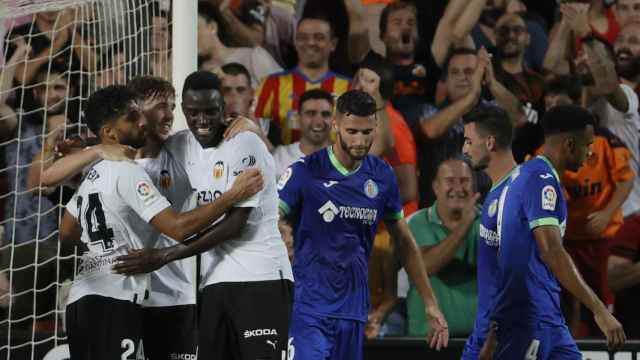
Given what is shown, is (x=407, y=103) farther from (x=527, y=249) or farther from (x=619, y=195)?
(x=527, y=249)

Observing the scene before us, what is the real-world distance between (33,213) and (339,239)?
121 inches

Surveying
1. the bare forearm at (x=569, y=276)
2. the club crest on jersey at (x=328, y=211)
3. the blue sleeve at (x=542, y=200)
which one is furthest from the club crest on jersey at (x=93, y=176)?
the bare forearm at (x=569, y=276)

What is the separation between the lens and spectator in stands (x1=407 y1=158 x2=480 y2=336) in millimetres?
7980

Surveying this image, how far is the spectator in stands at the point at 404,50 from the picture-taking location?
864 cm

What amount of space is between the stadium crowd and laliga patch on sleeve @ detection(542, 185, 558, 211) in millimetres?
2416

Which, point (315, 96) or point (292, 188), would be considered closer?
point (292, 188)

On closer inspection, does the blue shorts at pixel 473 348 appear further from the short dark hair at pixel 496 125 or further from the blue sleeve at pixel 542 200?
the short dark hair at pixel 496 125

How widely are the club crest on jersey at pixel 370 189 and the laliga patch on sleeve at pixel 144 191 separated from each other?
1417mm

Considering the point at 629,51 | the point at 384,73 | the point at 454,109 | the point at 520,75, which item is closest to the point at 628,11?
the point at 629,51

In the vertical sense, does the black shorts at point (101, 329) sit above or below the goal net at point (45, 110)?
below

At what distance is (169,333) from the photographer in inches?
225

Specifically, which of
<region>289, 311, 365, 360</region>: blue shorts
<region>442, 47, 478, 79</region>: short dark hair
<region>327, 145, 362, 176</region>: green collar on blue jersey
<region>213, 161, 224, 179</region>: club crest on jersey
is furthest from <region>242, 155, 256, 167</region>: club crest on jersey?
<region>442, 47, 478, 79</region>: short dark hair

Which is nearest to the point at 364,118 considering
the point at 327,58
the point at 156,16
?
the point at 156,16

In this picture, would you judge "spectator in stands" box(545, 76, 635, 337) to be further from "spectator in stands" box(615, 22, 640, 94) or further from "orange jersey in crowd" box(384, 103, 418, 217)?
"orange jersey in crowd" box(384, 103, 418, 217)
